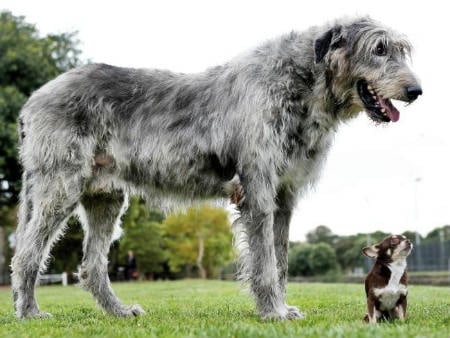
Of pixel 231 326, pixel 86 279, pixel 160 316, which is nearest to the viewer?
pixel 231 326

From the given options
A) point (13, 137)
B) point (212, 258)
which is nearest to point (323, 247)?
point (212, 258)

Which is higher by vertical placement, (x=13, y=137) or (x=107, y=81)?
(x=13, y=137)

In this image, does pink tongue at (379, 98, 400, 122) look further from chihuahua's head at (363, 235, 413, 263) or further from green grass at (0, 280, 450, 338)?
green grass at (0, 280, 450, 338)

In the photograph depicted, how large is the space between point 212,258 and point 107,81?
73.0m

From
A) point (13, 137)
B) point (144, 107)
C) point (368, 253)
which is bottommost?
point (368, 253)

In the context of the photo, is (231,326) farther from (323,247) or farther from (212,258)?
(323,247)

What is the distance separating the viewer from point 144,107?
7.46 m

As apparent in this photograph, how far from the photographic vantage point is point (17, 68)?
29.8 m

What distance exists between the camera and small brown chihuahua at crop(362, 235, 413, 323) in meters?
Result: 5.88

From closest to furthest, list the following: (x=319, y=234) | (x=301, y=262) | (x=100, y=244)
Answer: (x=100, y=244), (x=301, y=262), (x=319, y=234)

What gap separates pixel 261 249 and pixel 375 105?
6.14 feet

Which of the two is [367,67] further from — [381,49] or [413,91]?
[413,91]

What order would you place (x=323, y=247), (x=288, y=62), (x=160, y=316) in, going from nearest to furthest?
(x=288, y=62), (x=160, y=316), (x=323, y=247)

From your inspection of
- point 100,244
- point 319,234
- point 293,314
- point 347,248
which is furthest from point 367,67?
point 319,234
